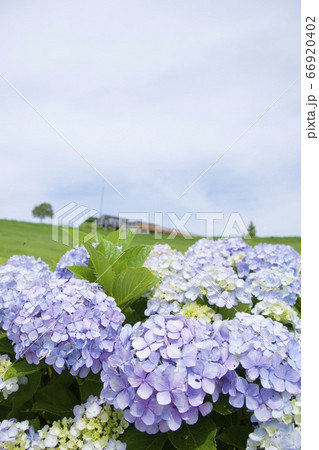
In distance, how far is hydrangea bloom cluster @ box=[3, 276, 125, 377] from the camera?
196 centimetres

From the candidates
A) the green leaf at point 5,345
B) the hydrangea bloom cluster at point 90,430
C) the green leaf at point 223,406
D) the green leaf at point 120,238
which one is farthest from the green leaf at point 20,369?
the green leaf at point 120,238

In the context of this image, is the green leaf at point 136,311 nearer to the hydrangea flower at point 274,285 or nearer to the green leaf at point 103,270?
the green leaf at point 103,270

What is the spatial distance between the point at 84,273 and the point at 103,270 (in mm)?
189

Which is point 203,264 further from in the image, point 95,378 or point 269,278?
point 95,378

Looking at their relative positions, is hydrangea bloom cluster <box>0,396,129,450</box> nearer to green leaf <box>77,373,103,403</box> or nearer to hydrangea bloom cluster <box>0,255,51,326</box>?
green leaf <box>77,373,103,403</box>

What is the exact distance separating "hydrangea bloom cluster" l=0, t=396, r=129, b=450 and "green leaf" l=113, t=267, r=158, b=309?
22.9 inches

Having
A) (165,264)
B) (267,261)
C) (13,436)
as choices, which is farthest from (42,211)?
(267,261)

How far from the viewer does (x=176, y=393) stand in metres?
1.59

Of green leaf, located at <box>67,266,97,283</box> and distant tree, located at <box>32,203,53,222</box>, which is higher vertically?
distant tree, located at <box>32,203,53,222</box>

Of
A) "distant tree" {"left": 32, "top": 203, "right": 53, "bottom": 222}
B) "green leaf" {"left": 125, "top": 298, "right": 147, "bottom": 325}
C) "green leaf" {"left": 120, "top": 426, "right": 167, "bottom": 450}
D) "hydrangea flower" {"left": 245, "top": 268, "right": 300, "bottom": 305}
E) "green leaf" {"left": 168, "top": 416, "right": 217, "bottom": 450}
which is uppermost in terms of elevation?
"distant tree" {"left": 32, "top": 203, "right": 53, "bottom": 222}

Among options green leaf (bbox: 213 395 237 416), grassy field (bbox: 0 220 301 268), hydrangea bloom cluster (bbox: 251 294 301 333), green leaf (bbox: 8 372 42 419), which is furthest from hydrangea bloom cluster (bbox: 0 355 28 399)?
hydrangea bloom cluster (bbox: 251 294 301 333)

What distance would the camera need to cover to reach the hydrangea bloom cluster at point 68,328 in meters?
1.96

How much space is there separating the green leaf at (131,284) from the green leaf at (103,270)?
0.04 metres
